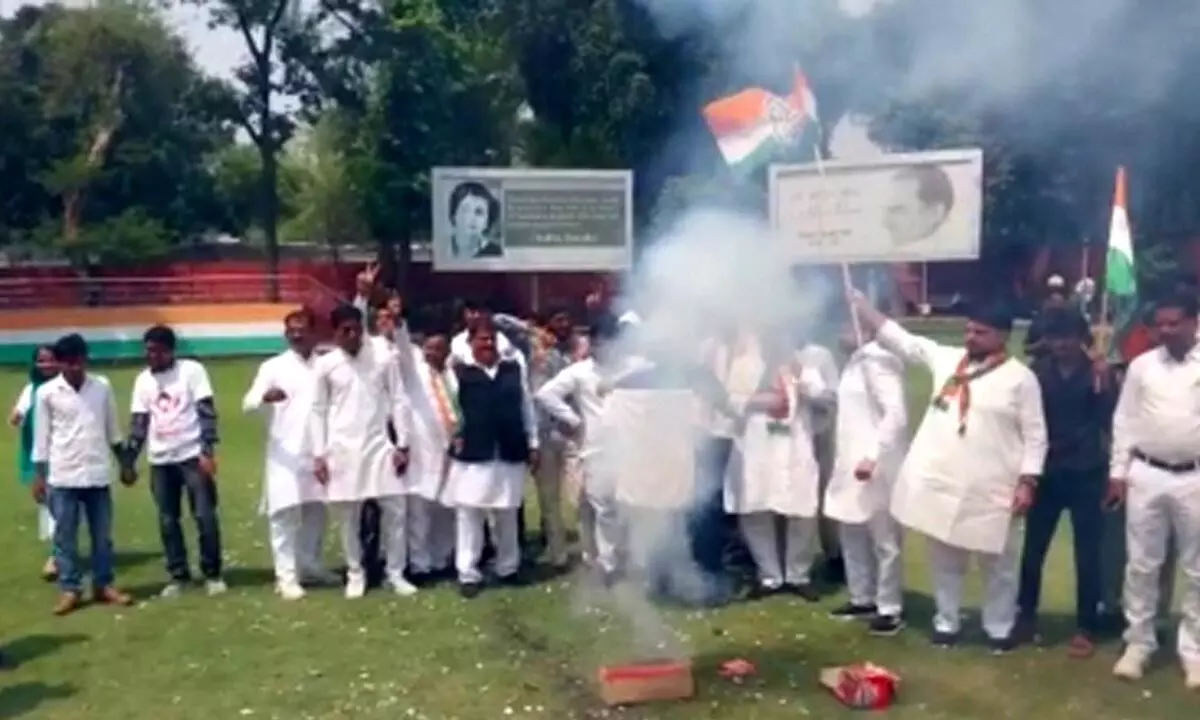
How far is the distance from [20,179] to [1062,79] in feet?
129

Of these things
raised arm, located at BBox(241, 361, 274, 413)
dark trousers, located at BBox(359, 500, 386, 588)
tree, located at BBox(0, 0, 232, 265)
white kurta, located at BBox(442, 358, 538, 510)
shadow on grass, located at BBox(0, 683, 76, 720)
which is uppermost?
tree, located at BBox(0, 0, 232, 265)

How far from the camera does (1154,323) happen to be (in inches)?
333

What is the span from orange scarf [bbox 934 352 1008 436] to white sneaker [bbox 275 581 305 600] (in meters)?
4.35

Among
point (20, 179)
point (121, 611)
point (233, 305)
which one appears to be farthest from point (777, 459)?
point (20, 179)

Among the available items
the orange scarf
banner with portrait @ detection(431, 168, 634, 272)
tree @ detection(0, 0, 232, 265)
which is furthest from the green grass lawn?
tree @ detection(0, 0, 232, 265)

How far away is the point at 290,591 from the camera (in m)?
10.7

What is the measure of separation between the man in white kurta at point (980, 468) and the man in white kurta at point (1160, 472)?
511mm

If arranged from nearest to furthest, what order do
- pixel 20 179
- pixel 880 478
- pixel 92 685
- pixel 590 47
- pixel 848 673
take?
pixel 848 673
pixel 92 685
pixel 880 478
pixel 590 47
pixel 20 179

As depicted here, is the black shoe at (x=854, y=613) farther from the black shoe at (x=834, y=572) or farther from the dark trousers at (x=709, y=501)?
the dark trousers at (x=709, y=501)

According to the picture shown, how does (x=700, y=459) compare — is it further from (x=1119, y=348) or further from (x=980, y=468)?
(x=1119, y=348)

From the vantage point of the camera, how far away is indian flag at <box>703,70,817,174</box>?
9.69 meters

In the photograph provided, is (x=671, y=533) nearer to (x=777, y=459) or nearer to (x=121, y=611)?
(x=777, y=459)

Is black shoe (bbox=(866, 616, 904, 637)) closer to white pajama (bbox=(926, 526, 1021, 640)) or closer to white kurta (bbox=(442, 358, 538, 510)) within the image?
white pajama (bbox=(926, 526, 1021, 640))

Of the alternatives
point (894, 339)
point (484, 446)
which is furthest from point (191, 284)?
point (894, 339)
